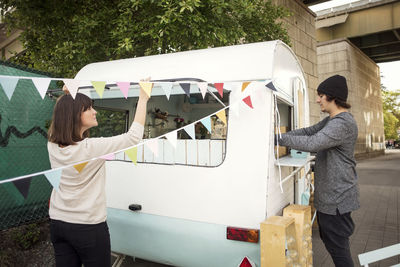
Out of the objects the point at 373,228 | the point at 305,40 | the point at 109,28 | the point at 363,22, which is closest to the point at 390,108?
the point at 363,22

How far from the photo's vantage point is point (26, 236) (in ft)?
13.9

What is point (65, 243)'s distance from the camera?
187 centimetres

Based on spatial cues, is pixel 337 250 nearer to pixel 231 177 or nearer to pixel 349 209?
pixel 349 209

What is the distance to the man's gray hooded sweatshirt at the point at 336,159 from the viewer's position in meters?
2.32

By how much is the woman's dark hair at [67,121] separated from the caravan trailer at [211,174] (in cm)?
73

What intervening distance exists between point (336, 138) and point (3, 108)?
13.3ft

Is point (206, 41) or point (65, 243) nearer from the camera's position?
point (65, 243)

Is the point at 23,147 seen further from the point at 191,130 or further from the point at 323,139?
the point at 323,139

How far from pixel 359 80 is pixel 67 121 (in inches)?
987

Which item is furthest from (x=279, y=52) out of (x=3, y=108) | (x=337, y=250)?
(x=3, y=108)

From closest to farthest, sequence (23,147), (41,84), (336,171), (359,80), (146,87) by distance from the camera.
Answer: (41,84) → (146,87) → (336,171) → (23,147) → (359,80)

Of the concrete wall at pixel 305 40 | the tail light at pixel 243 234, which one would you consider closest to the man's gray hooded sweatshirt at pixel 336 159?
the tail light at pixel 243 234

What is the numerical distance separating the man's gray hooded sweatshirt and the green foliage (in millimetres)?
4036

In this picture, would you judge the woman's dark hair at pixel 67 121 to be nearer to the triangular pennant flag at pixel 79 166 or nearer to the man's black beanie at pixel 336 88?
the triangular pennant flag at pixel 79 166
